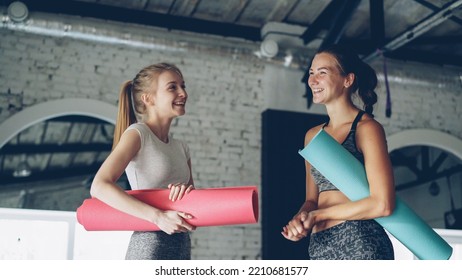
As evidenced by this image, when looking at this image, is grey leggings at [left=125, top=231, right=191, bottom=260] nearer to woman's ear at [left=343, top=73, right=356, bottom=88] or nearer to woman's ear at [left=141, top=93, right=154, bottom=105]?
woman's ear at [left=141, top=93, right=154, bottom=105]

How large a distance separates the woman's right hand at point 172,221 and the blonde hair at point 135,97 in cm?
34

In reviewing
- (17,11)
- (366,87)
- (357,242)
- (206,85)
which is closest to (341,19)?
(206,85)

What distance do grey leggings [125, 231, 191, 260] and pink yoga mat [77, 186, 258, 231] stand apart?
4cm

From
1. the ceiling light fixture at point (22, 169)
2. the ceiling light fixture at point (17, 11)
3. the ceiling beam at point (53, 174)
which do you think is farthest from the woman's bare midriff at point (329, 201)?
the ceiling beam at point (53, 174)

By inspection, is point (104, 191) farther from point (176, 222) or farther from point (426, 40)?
point (426, 40)

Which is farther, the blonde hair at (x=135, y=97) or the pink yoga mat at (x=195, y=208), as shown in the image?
the blonde hair at (x=135, y=97)

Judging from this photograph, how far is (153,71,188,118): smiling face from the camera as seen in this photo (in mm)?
1611

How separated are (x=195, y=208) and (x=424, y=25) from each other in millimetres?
3916

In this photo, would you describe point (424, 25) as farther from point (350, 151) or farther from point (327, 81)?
point (350, 151)

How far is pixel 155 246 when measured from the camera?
1.44 m

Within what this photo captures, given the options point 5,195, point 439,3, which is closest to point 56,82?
point 439,3

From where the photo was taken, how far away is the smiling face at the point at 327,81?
1593mm

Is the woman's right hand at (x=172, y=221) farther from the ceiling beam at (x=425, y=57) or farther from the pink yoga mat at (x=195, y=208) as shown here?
the ceiling beam at (x=425, y=57)

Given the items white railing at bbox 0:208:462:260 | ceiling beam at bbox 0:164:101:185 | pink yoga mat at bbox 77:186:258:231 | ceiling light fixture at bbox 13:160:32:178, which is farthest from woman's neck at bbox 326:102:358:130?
ceiling beam at bbox 0:164:101:185
